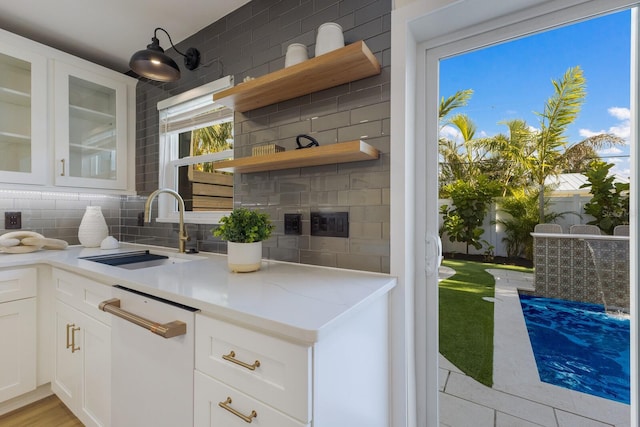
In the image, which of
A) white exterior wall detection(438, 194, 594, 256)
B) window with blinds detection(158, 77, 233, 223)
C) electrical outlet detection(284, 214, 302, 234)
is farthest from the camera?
window with blinds detection(158, 77, 233, 223)

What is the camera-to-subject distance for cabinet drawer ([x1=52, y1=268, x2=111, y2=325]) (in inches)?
52.7

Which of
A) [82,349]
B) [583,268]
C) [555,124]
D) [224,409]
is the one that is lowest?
[82,349]

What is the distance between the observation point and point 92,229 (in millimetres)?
2242

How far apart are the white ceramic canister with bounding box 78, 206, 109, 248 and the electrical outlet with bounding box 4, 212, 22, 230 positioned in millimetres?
351

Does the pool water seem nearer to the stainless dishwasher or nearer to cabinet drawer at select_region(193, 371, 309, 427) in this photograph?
cabinet drawer at select_region(193, 371, 309, 427)

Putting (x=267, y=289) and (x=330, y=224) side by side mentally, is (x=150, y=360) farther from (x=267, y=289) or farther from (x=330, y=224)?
(x=330, y=224)

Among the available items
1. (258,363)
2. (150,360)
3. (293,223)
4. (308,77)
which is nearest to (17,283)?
(150,360)

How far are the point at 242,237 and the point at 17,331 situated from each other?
1.55 meters

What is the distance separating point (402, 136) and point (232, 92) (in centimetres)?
87

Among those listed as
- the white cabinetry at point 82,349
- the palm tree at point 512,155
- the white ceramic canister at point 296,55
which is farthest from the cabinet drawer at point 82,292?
the palm tree at point 512,155

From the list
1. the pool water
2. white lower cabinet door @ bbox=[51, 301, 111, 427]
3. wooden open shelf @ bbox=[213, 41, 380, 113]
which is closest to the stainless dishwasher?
white lower cabinet door @ bbox=[51, 301, 111, 427]

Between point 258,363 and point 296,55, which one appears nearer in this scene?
point 258,363

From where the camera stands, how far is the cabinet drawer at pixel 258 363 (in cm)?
71

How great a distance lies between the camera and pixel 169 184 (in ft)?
7.59
